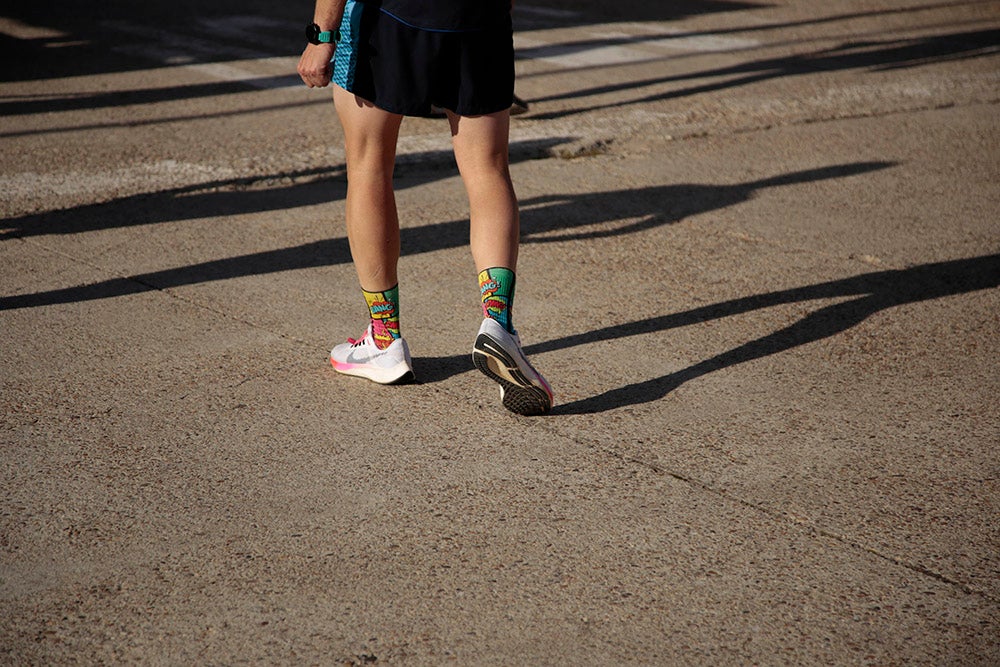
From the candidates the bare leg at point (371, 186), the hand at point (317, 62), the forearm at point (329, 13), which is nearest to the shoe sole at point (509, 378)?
the bare leg at point (371, 186)

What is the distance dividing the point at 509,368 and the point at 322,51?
3.69 feet

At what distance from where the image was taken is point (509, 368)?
3.29 meters

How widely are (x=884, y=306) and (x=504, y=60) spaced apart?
209cm

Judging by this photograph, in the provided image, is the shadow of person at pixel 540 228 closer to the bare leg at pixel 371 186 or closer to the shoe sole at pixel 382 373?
the shoe sole at pixel 382 373

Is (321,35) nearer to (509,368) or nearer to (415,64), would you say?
(415,64)

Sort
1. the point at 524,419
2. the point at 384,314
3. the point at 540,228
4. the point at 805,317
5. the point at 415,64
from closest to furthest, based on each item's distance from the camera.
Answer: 1. the point at 415,64
2. the point at 524,419
3. the point at 384,314
4. the point at 805,317
5. the point at 540,228

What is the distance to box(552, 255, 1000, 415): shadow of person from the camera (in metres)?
3.68

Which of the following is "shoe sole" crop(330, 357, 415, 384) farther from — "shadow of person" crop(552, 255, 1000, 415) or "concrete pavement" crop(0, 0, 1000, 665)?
"shadow of person" crop(552, 255, 1000, 415)

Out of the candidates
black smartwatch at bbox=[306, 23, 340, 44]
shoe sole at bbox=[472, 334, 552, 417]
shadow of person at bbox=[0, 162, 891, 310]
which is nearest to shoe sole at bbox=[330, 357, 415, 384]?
shoe sole at bbox=[472, 334, 552, 417]

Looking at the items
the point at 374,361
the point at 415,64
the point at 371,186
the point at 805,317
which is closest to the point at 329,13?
the point at 415,64

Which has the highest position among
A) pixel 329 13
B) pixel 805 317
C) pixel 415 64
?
pixel 329 13

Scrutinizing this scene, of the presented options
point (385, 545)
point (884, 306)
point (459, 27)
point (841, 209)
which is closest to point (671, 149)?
point (841, 209)

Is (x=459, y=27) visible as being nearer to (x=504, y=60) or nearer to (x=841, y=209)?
(x=504, y=60)

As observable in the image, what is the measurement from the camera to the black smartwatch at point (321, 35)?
325cm
